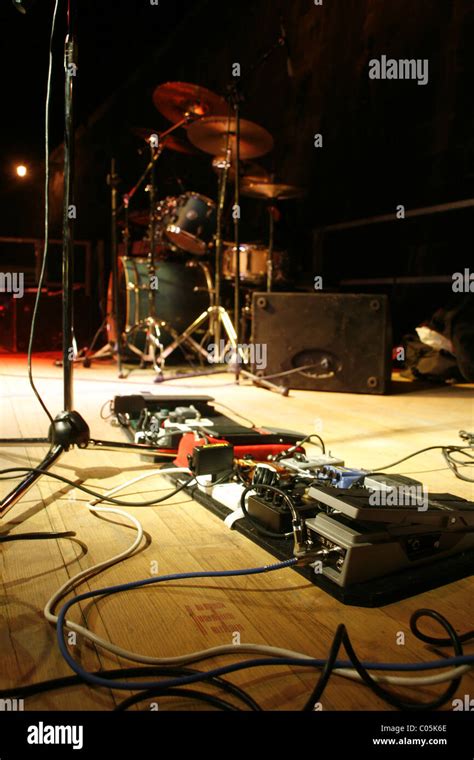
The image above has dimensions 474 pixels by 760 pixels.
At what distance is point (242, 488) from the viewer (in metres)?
1.31

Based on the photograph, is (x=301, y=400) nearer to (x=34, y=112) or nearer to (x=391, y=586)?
(x=391, y=586)

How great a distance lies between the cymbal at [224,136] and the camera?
3479 mm

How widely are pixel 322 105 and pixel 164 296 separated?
2081mm

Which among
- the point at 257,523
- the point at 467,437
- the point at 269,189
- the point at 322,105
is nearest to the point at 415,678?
the point at 257,523

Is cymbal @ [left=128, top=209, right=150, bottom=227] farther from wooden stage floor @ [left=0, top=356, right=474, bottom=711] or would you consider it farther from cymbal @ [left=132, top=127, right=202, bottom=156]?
wooden stage floor @ [left=0, top=356, right=474, bottom=711]

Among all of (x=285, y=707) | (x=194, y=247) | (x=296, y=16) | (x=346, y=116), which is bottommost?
(x=285, y=707)

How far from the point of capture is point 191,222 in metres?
4.25

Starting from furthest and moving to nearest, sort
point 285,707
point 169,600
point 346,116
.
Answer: point 346,116
point 169,600
point 285,707

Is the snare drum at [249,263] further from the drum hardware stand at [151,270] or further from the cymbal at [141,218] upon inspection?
the cymbal at [141,218]

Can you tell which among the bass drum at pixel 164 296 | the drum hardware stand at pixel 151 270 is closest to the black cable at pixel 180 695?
the drum hardware stand at pixel 151 270

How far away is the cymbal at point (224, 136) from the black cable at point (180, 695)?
126 inches

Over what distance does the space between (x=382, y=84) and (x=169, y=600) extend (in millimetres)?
4501

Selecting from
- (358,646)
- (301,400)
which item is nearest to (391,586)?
(358,646)

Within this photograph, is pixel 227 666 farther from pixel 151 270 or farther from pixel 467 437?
pixel 151 270
